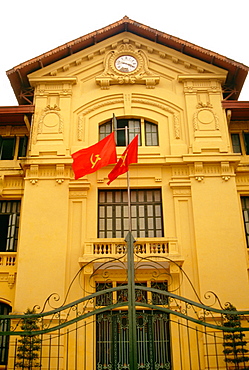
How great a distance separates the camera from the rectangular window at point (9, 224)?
17125mm

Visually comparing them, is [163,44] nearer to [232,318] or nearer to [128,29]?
[128,29]

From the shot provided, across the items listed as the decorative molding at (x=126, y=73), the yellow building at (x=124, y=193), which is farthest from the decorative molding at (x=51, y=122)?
the decorative molding at (x=126, y=73)

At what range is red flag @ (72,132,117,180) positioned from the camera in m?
13.4

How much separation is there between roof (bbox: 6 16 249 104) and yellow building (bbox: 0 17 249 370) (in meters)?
0.06

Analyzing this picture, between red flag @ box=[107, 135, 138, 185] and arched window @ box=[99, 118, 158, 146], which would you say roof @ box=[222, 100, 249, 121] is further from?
red flag @ box=[107, 135, 138, 185]

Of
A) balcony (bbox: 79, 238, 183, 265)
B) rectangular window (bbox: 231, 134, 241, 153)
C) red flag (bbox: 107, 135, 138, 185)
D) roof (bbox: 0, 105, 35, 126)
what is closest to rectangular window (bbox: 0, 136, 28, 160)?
roof (bbox: 0, 105, 35, 126)

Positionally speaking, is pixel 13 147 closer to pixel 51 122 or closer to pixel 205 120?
pixel 51 122

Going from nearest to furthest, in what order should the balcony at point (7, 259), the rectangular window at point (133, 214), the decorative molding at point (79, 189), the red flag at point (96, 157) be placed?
the red flag at point (96, 157), the balcony at point (7, 259), the rectangular window at point (133, 214), the decorative molding at point (79, 189)

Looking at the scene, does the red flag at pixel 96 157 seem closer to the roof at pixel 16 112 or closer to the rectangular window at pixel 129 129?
the rectangular window at pixel 129 129

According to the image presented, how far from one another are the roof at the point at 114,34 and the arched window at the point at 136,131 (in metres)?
3.59

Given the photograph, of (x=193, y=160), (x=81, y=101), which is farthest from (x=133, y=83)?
(x=193, y=160)

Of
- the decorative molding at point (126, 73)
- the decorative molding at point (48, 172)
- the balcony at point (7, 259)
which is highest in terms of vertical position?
the decorative molding at point (126, 73)

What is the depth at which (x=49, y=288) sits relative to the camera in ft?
49.9

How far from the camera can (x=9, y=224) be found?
1755 cm
